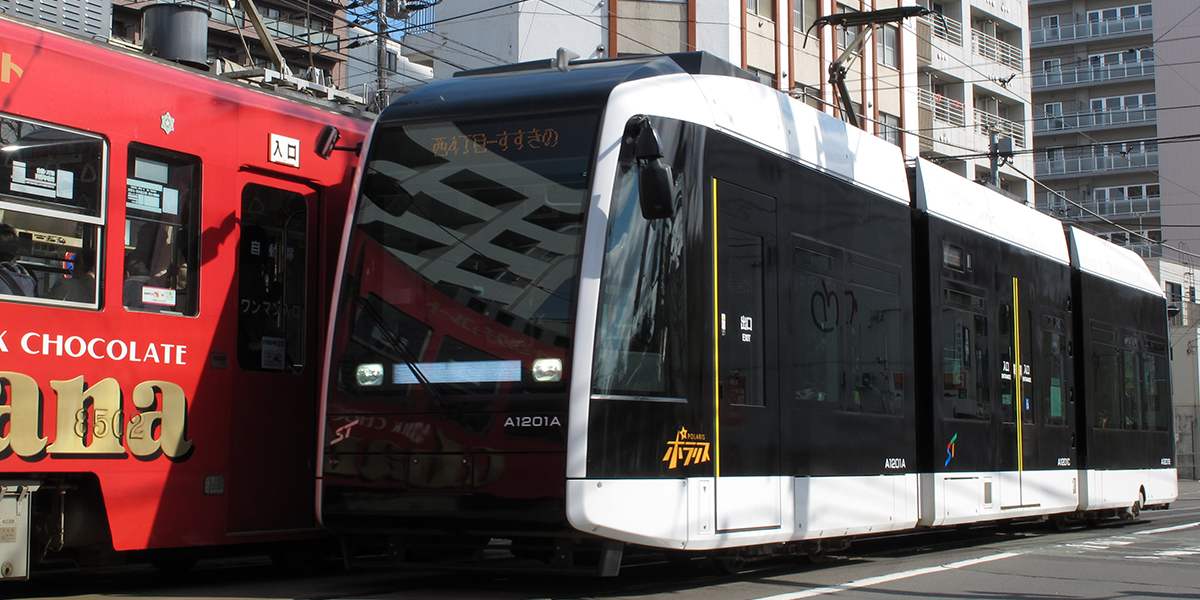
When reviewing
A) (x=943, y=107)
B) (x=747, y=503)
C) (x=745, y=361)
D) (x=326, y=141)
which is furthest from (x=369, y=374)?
(x=943, y=107)

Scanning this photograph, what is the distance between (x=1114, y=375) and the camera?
1614cm

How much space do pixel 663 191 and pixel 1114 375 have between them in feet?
35.2

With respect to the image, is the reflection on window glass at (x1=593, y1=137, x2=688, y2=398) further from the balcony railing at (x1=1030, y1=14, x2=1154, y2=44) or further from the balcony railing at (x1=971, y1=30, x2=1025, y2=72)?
the balcony railing at (x1=1030, y1=14, x2=1154, y2=44)

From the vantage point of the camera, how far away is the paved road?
8.07 metres

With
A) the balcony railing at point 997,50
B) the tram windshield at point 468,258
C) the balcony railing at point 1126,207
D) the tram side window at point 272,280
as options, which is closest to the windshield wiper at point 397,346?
the tram windshield at point 468,258

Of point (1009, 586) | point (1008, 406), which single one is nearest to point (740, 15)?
point (1008, 406)

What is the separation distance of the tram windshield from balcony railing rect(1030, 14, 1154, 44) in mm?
71377

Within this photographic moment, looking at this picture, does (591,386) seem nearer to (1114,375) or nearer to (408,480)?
(408,480)

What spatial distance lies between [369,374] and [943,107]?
3927 cm

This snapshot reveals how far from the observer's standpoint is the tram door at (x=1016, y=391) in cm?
1277

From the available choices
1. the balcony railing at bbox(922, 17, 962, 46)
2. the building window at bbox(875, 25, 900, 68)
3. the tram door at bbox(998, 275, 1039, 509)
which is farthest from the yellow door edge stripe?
the balcony railing at bbox(922, 17, 962, 46)

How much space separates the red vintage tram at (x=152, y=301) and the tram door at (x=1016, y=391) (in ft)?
22.9

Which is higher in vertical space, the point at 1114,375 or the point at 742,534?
the point at 1114,375

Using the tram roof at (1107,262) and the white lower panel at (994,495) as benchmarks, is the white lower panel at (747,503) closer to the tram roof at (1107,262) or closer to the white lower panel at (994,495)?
the white lower panel at (994,495)
